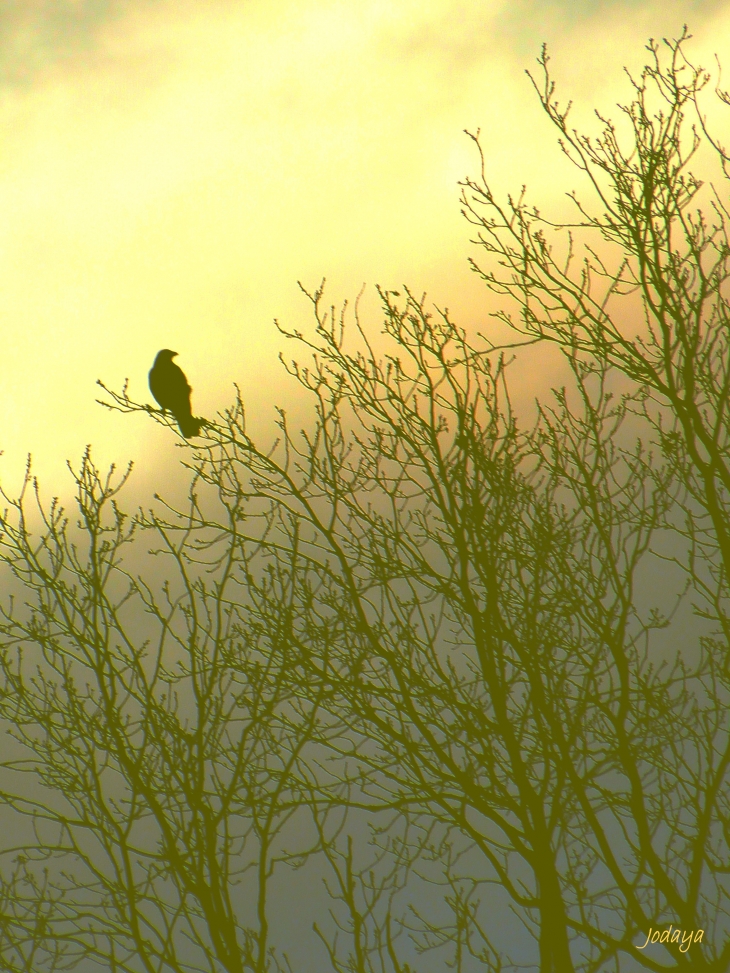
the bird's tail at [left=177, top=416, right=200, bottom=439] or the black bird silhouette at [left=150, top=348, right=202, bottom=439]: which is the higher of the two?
the black bird silhouette at [left=150, top=348, right=202, bottom=439]

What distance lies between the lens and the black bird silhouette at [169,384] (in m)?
9.41

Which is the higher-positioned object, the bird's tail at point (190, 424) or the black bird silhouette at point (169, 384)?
the black bird silhouette at point (169, 384)

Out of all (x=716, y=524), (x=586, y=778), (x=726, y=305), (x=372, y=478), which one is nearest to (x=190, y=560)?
(x=372, y=478)

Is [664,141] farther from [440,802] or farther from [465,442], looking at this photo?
[440,802]

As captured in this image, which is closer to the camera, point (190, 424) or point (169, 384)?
point (190, 424)

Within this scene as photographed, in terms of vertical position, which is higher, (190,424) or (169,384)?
(169,384)

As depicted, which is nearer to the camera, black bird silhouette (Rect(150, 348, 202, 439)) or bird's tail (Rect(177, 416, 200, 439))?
bird's tail (Rect(177, 416, 200, 439))

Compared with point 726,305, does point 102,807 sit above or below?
below

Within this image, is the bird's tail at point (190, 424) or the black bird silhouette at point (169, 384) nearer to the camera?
the bird's tail at point (190, 424)

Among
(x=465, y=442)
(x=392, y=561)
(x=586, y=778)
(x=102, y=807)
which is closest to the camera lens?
(x=102, y=807)

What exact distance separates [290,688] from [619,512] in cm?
206

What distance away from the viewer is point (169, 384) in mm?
9703

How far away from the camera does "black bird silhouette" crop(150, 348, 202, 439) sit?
9.41 meters

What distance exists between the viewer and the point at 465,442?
4.78 m
